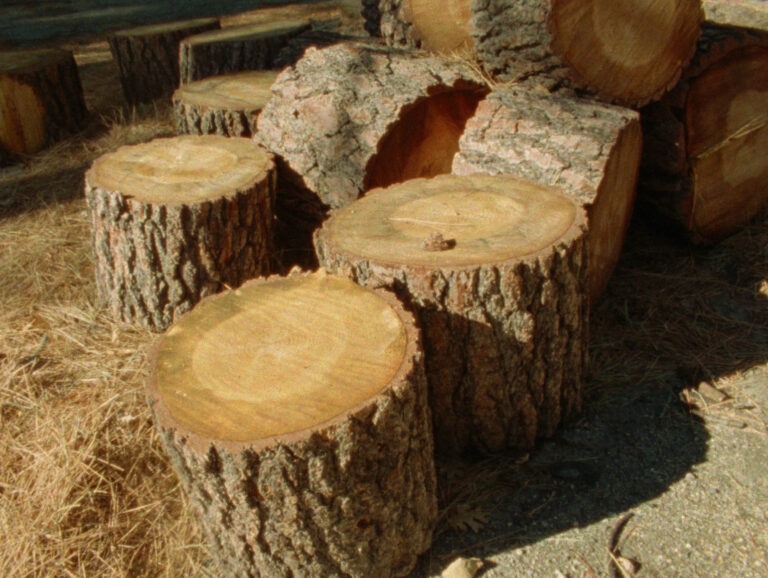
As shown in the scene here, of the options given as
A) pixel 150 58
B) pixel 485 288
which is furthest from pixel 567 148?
pixel 150 58

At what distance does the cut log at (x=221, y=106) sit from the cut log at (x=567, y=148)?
1.28 metres

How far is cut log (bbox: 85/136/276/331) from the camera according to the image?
126 inches

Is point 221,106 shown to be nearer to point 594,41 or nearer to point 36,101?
point 594,41

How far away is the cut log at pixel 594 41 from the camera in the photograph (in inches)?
126

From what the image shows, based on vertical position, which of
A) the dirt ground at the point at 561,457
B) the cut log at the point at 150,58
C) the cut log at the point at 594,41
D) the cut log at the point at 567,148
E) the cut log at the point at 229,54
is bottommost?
the dirt ground at the point at 561,457

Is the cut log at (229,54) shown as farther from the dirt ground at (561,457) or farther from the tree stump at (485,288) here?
the tree stump at (485,288)

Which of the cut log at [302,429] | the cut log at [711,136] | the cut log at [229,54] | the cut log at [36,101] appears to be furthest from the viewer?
the cut log at [36,101]

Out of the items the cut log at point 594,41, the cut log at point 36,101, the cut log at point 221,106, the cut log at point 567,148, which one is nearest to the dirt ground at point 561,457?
the cut log at point 567,148

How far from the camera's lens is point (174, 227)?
10.5ft

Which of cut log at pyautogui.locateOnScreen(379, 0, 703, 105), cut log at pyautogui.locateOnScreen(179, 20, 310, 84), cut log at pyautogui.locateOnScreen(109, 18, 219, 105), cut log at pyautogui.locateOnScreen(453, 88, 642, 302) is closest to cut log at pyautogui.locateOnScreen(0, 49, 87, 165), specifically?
cut log at pyautogui.locateOnScreen(109, 18, 219, 105)

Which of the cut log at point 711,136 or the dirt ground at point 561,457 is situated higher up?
the cut log at point 711,136

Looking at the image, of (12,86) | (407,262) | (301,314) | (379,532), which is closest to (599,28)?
(407,262)

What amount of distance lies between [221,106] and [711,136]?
7.29ft

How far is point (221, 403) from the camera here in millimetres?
2141
